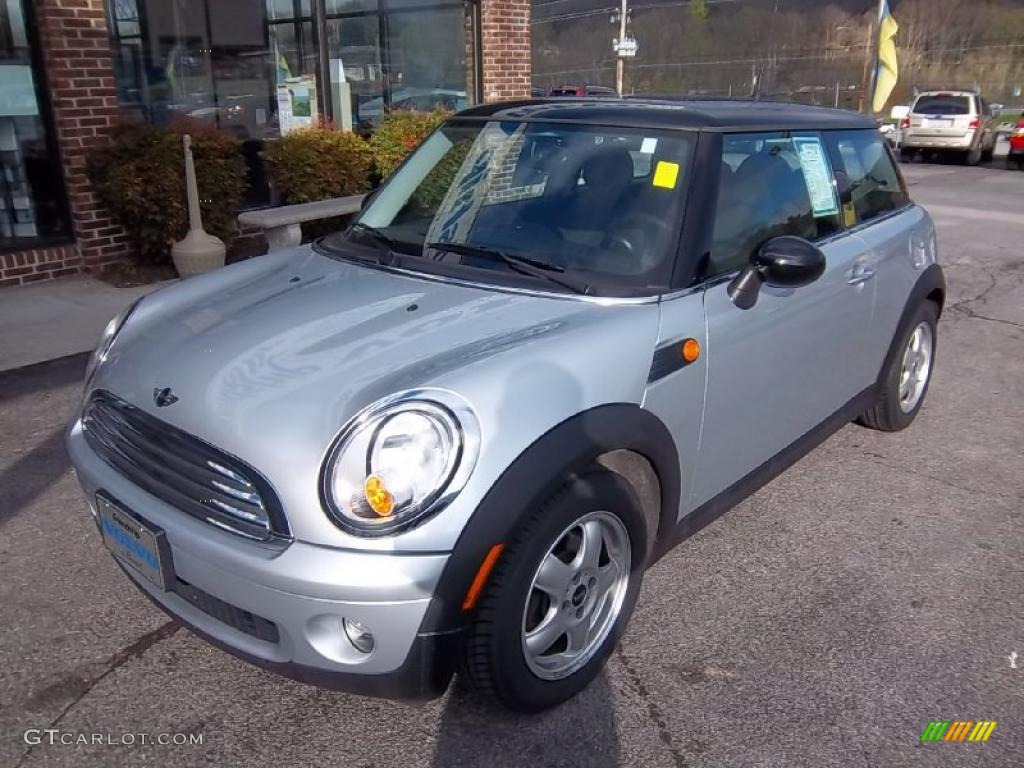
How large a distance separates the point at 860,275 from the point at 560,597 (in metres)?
2.09

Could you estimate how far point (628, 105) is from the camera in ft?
11.1

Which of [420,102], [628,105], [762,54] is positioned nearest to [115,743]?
[628,105]

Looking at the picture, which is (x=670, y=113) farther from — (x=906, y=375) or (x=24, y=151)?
(x=24, y=151)

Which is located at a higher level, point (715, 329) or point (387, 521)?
point (715, 329)

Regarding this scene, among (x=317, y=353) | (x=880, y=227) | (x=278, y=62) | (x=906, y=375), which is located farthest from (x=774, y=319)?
(x=278, y=62)

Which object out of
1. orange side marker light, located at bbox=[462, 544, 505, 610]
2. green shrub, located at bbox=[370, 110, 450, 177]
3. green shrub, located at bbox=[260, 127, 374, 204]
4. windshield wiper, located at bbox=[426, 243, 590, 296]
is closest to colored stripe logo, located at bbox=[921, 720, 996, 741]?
orange side marker light, located at bbox=[462, 544, 505, 610]

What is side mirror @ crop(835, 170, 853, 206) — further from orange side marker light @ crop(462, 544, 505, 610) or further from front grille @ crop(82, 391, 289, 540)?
front grille @ crop(82, 391, 289, 540)

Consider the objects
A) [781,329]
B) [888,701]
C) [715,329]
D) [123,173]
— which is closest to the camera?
[888,701]

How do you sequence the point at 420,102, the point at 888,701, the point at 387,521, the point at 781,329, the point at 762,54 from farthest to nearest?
the point at 762,54 < the point at 420,102 < the point at 781,329 < the point at 888,701 < the point at 387,521

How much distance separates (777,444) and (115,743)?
2425 mm

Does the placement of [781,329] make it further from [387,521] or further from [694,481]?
[387,521]

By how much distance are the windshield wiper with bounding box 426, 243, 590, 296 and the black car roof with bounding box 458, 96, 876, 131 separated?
66 centimetres

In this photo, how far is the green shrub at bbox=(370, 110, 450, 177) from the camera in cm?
934

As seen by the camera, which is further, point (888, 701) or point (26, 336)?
point (26, 336)
